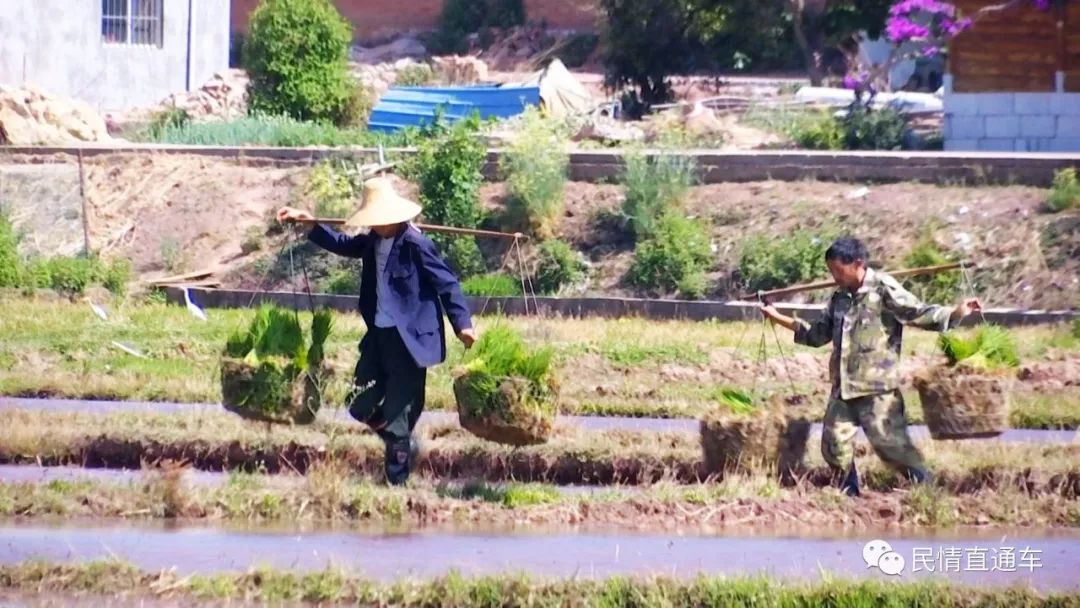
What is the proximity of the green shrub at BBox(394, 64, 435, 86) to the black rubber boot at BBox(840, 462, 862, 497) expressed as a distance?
87.4ft

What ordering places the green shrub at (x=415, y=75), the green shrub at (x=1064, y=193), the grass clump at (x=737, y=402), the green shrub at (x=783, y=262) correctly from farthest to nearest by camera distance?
the green shrub at (x=415, y=75), the green shrub at (x=1064, y=193), the green shrub at (x=783, y=262), the grass clump at (x=737, y=402)

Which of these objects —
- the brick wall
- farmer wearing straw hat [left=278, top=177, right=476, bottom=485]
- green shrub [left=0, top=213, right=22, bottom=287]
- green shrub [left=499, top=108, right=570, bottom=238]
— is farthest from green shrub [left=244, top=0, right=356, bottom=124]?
farmer wearing straw hat [left=278, top=177, right=476, bottom=485]

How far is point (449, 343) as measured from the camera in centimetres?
1510

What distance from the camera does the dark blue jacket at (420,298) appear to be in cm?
967

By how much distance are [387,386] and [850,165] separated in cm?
1225

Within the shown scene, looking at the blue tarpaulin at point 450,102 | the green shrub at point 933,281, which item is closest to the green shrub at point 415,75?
the blue tarpaulin at point 450,102

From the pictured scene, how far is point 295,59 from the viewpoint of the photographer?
92.9 ft

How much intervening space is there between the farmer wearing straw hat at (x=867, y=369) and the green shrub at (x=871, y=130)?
47.8ft

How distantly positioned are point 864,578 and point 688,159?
45.5 feet

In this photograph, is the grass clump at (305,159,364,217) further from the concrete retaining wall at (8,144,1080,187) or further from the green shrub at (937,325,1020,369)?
the green shrub at (937,325,1020,369)

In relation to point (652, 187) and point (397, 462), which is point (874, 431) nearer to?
point (397, 462)

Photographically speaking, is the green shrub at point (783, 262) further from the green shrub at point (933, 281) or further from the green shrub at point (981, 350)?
the green shrub at point (981, 350)

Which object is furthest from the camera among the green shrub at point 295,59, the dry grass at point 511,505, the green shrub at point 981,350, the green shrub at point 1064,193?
the green shrub at point 295,59

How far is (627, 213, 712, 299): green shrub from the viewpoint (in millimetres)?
19500
